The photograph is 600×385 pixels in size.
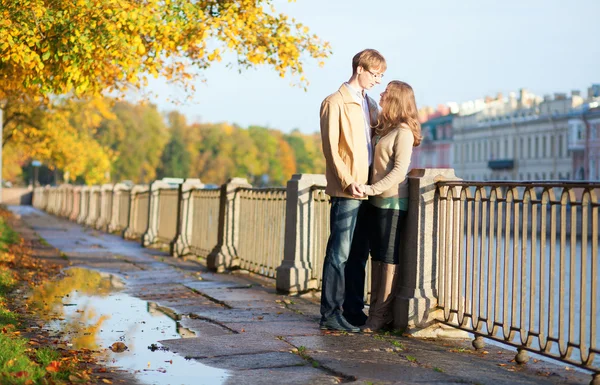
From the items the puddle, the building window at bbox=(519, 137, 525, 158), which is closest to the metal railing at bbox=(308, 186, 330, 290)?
the puddle

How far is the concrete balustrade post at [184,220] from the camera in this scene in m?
17.8

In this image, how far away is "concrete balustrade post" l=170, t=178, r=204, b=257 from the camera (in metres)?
17.8

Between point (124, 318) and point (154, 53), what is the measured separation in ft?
19.8

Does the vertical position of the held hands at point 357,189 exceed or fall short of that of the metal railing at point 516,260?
it exceeds it

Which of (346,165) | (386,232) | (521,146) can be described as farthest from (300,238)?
(521,146)

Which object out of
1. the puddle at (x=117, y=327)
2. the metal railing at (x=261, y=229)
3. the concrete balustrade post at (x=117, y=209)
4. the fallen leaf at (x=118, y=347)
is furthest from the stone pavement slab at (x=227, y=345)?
the concrete balustrade post at (x=117, y=209)

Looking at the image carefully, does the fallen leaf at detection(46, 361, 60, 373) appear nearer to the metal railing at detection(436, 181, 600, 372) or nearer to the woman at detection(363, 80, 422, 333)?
the woman at detection(363, 80, 422, 333)

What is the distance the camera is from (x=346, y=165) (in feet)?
24.1

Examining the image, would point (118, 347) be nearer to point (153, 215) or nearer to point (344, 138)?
point (344, 138)

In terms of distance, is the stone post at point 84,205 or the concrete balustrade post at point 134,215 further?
the stone post at point 84,205

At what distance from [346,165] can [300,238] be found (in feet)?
11.1

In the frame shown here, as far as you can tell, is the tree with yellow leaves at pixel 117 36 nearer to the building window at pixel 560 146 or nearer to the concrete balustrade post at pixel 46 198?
the concrete balustrade post at pixel 46 198

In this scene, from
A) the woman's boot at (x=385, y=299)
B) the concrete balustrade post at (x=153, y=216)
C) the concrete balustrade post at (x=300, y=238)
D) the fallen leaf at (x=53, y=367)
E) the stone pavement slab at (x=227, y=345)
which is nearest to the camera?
the fallen leaf at (x=53, y=367)

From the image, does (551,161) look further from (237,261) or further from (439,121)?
(237,261)
